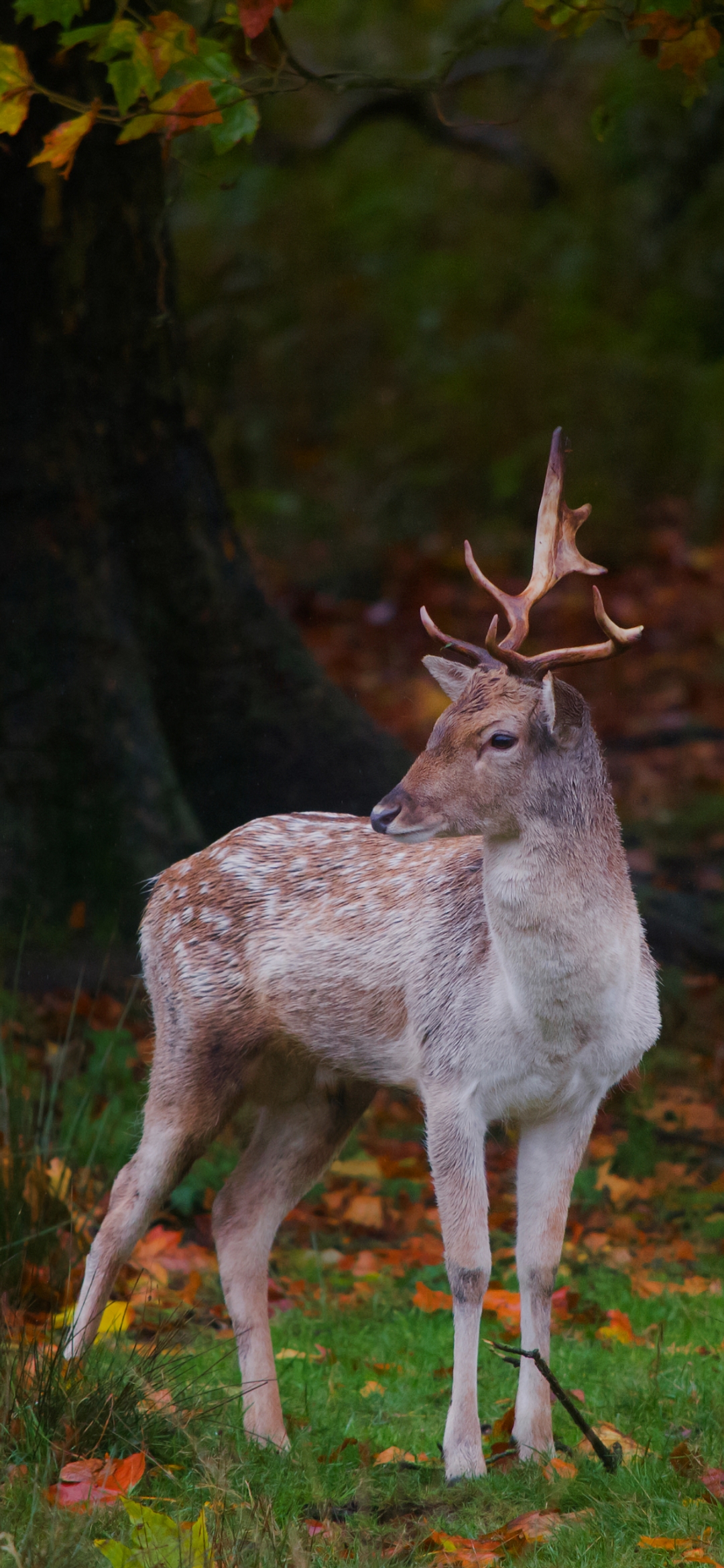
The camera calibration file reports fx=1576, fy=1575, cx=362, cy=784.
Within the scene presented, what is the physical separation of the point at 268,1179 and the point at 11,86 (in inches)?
127

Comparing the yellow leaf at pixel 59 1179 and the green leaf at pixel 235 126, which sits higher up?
the green leaf at pixel 235 126

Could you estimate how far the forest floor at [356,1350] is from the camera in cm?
344

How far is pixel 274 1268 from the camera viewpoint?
589cm

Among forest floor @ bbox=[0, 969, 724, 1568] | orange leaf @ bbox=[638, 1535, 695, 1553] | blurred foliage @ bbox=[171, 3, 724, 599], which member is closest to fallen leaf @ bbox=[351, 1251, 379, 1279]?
forest floor @ bbox=[0, 969, 724, 1568]

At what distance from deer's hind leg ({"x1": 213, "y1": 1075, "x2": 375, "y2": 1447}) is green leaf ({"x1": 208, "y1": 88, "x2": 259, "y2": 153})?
2757 millimetres

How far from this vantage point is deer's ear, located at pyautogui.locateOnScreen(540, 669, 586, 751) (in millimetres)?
3877

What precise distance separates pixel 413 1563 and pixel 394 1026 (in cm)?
137

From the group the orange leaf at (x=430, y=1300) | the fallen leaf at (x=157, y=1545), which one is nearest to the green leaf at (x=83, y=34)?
the fallen leaf at (x=157, y=1545)

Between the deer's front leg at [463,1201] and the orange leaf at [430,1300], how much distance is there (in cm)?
150

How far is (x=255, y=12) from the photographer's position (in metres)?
4.44

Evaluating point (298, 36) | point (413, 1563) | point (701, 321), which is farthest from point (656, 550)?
point (413, 1563)

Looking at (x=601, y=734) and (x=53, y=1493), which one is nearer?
(x=53, y=1493)

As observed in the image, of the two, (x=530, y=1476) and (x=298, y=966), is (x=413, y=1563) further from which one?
(x=298, y=966)

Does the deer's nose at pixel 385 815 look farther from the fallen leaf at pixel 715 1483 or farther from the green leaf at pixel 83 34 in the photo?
the green leaf at pixel 83 34
